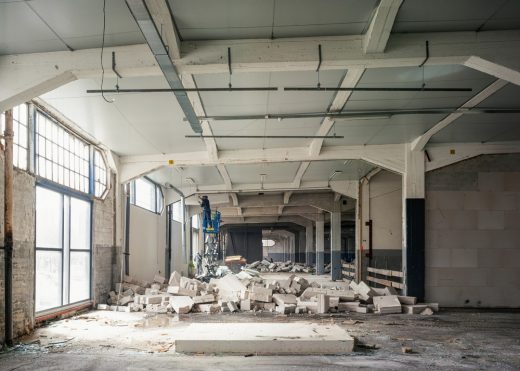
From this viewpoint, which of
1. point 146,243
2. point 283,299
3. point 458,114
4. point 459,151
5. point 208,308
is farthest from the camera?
point 146,243

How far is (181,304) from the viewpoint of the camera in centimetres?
1104

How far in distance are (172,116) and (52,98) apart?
90.1 inches

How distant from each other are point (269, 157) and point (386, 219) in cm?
651

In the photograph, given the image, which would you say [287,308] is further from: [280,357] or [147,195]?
[147,195]

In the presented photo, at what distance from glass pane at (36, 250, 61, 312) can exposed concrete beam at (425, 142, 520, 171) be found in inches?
362

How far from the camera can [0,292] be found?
7000 mm

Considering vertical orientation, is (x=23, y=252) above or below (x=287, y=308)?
above

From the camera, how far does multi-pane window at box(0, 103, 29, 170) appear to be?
787 centimetres

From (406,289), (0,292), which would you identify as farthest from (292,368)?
(406,289)

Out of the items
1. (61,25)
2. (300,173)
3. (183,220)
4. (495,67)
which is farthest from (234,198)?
(61,25)

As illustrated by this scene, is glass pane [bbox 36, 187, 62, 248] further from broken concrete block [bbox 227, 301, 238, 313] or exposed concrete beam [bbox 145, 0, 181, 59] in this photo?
exposed concrete beam [bbox 145, 0, 181, 59]

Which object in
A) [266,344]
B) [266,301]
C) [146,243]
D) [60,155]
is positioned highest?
[60,155]

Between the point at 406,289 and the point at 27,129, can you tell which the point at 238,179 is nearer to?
the point at 406,289

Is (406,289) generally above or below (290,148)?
below
